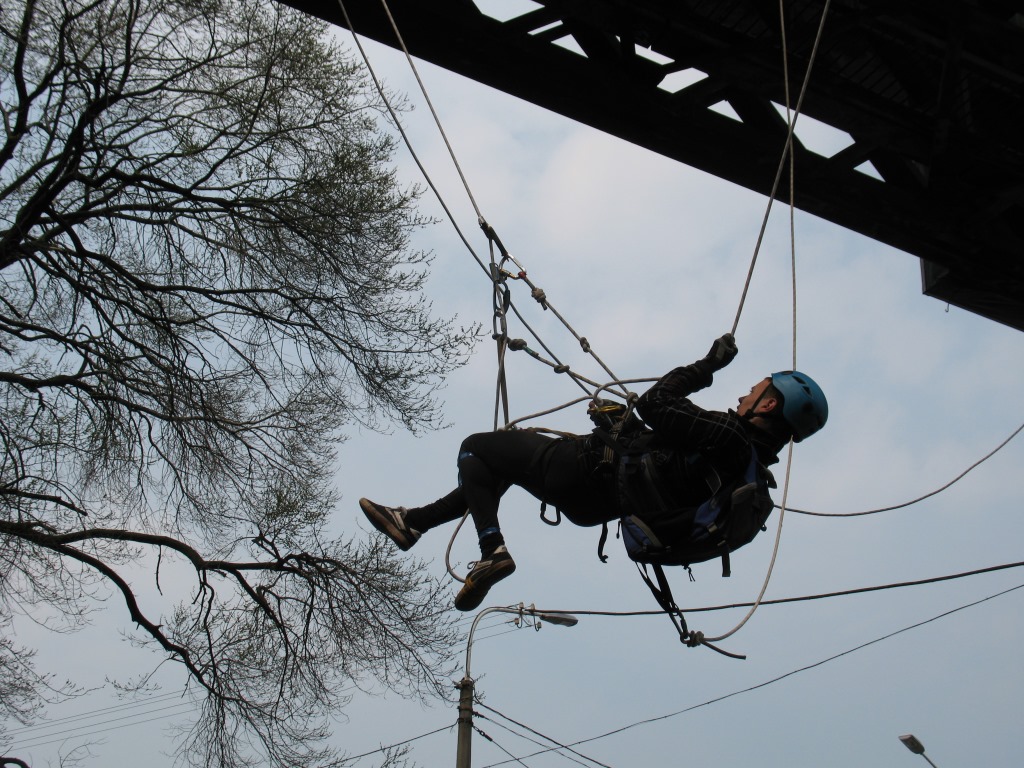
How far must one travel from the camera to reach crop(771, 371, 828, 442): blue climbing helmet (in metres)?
4.09

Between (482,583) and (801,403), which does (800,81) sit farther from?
(482,583)

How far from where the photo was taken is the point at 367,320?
10.1m

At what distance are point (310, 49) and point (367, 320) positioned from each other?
8.07 feet

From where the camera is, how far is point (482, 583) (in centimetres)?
421

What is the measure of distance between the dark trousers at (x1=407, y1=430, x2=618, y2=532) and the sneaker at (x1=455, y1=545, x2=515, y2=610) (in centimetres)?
19

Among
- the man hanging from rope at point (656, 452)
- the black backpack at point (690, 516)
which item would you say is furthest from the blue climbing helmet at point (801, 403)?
the black backpack at point (690, 516)

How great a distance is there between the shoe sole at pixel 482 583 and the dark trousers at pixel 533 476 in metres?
0.23

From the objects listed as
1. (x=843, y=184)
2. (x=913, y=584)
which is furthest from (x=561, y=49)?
(x=913, y=584)

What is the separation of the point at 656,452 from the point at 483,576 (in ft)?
2.64

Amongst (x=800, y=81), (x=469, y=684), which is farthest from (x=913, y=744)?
(x=800, y=81)

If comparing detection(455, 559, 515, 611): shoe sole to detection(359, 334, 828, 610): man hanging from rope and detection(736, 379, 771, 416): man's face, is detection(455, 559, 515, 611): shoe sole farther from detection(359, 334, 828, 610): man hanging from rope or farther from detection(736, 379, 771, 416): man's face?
detection(736, 379, 771, 416): man's face

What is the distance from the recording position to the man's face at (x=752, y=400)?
4.19 meters

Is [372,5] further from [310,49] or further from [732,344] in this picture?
[310,49]

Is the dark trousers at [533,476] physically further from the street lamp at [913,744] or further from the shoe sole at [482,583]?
the street lamp at [913,744]
